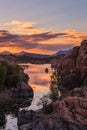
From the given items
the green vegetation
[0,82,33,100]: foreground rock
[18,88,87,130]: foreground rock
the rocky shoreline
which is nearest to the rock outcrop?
[0,82,33,100]: foreground rock

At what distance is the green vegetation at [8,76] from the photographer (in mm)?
118963

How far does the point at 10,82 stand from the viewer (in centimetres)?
12331

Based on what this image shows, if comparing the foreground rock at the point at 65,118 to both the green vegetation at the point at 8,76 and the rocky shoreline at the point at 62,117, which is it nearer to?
the rocky shoreline at the point at 62,117

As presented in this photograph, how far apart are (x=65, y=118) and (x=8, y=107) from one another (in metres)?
34.0

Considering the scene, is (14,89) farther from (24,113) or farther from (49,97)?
(24,113)

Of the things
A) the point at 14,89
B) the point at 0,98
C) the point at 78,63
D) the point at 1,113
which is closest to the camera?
the point at 1,113

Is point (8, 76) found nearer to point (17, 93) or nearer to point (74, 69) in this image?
point (17, 93)

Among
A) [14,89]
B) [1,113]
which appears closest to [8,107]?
[1,113]

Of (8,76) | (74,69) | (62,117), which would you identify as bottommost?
(62,117)

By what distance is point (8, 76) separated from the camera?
410 ft

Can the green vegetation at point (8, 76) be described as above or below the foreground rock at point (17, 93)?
above

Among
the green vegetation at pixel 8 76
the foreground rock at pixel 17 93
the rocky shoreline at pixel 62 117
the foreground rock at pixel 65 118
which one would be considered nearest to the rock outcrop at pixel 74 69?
the foreground rock at pixel 17 93

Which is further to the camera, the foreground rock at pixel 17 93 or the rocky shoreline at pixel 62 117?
the foreground rock at pixel 17 93

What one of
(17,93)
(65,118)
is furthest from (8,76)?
(65,118)
